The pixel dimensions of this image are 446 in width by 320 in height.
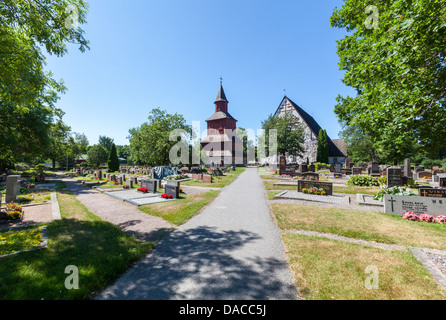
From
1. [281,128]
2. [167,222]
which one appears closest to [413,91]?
[167,222]

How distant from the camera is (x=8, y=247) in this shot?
410cm

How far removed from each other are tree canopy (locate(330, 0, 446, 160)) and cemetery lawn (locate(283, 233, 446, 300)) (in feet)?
16.9

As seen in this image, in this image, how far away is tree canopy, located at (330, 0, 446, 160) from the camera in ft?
15.2

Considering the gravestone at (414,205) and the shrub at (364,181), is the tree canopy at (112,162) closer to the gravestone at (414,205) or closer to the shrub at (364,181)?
the shrub at (364,181)

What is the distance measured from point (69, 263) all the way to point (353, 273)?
552cm

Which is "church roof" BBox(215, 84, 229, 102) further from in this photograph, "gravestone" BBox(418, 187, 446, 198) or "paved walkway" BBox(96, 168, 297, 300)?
"paved walkway" BBox(96, 168, 297, 300)

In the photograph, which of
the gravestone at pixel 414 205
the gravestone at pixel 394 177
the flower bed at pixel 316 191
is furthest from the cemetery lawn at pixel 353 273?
the gravestone at pixel 394 177

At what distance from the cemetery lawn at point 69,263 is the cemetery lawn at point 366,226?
15.3ft

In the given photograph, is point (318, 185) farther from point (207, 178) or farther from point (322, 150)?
point (322, 150)

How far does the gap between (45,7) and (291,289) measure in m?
9.76

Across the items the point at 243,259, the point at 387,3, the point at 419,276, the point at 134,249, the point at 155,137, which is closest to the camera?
Result: the point at 419,276

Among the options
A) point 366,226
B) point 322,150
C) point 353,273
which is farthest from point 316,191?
point 322,150
